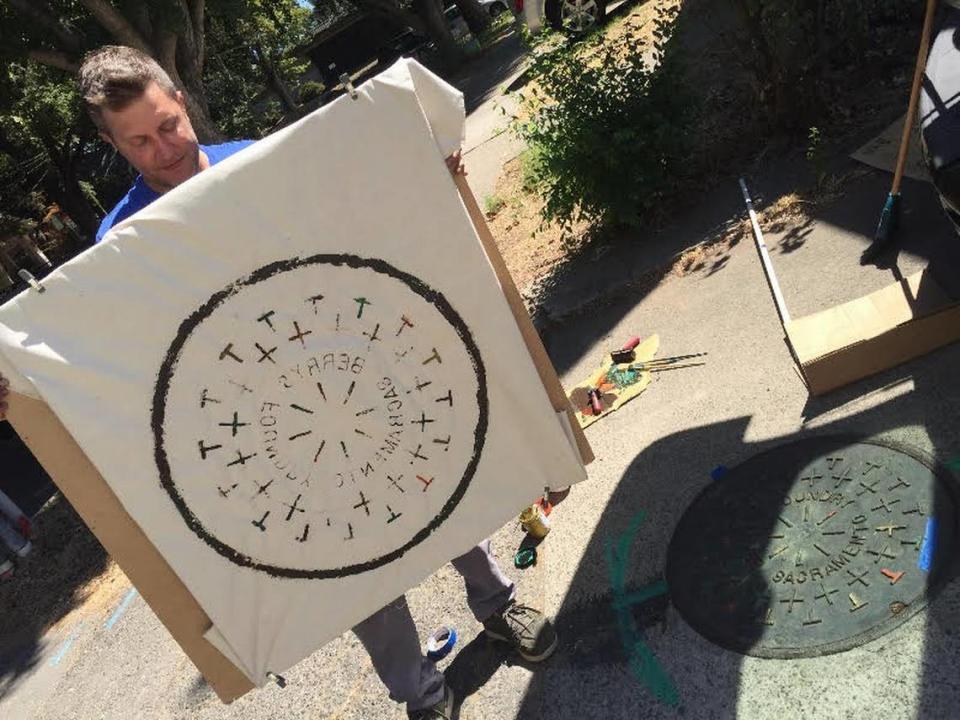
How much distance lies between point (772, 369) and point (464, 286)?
1.84m

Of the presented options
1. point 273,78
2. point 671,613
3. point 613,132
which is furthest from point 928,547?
point 273,78

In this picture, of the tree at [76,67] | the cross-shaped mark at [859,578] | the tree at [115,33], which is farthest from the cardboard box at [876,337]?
the tree at [76,67]

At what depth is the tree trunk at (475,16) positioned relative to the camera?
26.2 metres

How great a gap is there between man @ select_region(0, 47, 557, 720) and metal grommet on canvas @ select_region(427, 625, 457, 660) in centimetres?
20

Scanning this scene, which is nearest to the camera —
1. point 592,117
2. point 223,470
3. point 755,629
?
point 223,470

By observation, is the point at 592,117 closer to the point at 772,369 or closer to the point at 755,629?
the point at 772,369

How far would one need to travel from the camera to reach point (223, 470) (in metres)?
2.23

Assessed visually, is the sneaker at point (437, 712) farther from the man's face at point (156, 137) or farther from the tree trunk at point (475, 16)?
the tree trunk at point (475, 16)

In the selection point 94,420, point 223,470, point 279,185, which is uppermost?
point 279,185

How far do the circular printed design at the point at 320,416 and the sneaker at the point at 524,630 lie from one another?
0.69 meters

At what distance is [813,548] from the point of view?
8.78 ft

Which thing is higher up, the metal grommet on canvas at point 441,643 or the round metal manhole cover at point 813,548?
the round metal manhole cover at point 813,548

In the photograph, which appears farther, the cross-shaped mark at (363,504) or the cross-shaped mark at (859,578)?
the cross-shaped mark at (859,578)

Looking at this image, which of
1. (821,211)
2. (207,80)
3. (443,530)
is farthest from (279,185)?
(207,80)
